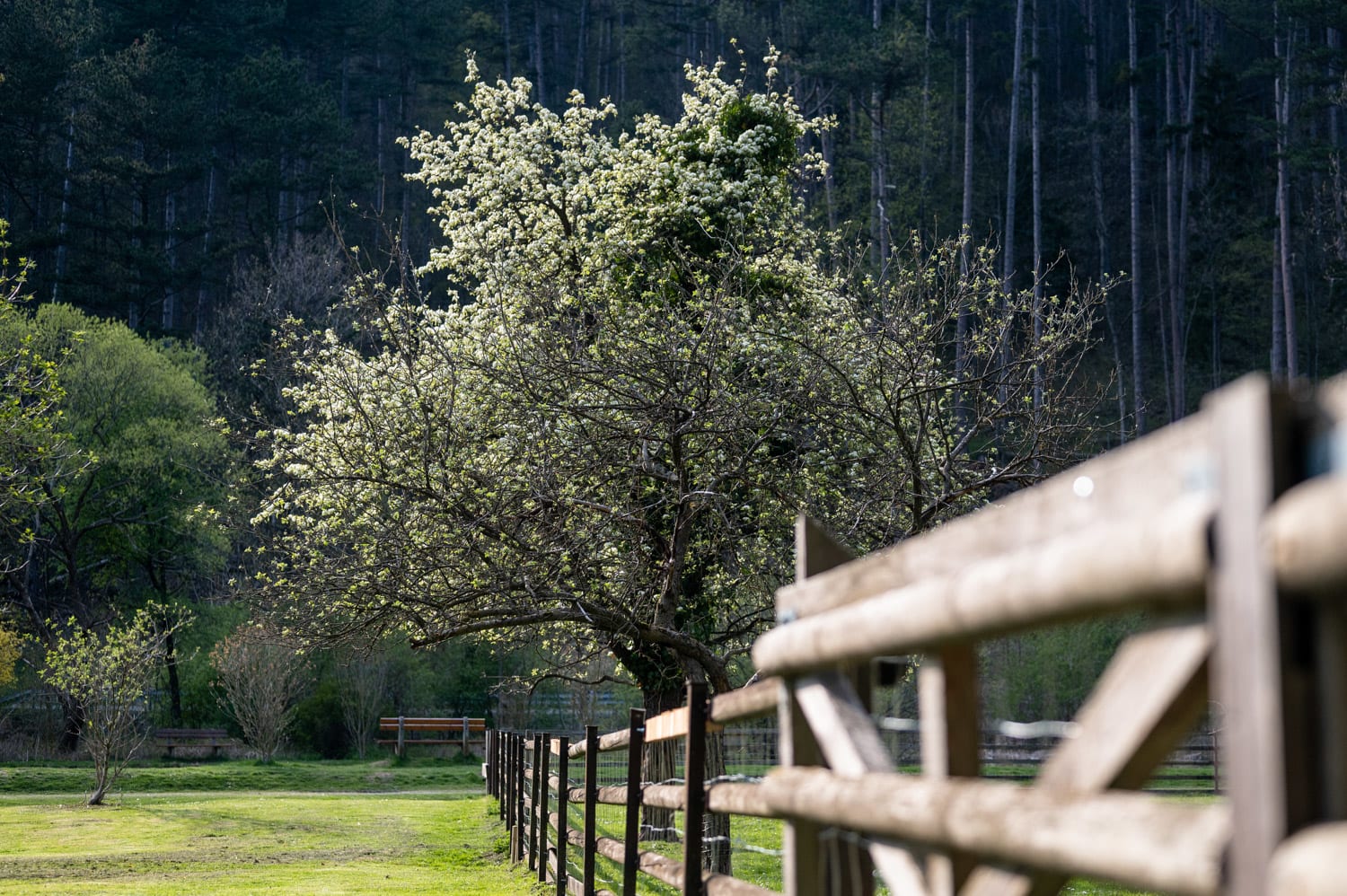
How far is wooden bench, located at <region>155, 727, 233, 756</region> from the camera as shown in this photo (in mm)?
34625

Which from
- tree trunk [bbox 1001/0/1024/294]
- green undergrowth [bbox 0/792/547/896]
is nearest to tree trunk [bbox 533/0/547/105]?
tree trunk [bbox 1001/0/1024/294]

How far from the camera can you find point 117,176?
5297cm

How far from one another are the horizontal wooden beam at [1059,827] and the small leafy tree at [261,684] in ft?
99.8

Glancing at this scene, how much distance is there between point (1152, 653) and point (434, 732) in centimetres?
3729

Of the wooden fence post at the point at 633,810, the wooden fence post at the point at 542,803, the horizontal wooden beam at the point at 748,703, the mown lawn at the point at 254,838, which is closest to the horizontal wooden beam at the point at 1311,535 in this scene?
the horizontal wooden beam at the point at 748,703

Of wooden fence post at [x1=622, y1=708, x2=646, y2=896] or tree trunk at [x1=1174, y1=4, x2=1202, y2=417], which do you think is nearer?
wooden fence post at [x1=622, y1=708, x2=646, y2=896]

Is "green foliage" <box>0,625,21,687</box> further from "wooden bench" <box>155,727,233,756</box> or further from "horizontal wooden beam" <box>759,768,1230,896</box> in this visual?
"horizontal wooden beam" <box>759,768,1230,896</box>

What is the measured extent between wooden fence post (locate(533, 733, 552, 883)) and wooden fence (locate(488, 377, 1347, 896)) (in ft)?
26.3

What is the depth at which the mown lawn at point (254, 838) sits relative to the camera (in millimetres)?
12031

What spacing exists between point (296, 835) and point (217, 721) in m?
21.7

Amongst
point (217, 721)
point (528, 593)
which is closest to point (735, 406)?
point (528, 593)

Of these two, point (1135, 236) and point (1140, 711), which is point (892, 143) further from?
point (1140, 711)

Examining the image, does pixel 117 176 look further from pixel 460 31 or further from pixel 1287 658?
pixel 1287 658

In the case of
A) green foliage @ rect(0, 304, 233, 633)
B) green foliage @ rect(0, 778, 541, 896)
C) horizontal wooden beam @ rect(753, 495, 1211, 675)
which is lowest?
green foliage @ rect(0, 778, 541, 896)
